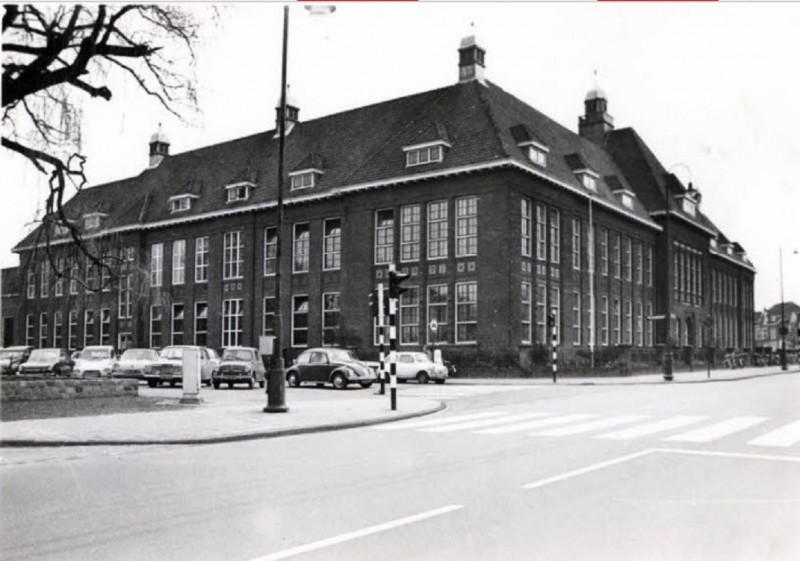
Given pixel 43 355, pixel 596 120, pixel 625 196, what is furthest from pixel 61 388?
pixel 596 120

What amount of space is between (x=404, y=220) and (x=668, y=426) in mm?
28785

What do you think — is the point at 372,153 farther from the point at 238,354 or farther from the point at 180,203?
the point at 238,354

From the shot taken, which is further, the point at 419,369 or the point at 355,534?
the point at 419,369

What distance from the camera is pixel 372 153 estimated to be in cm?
4481

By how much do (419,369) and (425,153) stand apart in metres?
12.8

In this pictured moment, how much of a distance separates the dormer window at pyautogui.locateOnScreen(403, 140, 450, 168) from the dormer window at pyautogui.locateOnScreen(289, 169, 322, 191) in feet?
22.4

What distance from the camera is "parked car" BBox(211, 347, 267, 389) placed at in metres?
29.0

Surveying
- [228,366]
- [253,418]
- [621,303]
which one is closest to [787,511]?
[253,418]

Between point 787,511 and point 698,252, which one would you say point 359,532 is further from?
point 698,252

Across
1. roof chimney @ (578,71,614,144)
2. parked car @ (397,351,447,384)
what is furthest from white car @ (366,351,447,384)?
roof chimney @ (578,71,614,144)

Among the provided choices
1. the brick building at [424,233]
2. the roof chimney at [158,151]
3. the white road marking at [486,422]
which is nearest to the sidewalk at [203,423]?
the white road marking at [486,422]

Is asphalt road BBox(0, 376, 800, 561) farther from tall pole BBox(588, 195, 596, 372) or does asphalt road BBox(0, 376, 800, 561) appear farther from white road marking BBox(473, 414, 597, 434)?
tall pole BBox(588, 195, 596, 372)

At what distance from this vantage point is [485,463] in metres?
9.84

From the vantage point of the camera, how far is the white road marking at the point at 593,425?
43.8ft
